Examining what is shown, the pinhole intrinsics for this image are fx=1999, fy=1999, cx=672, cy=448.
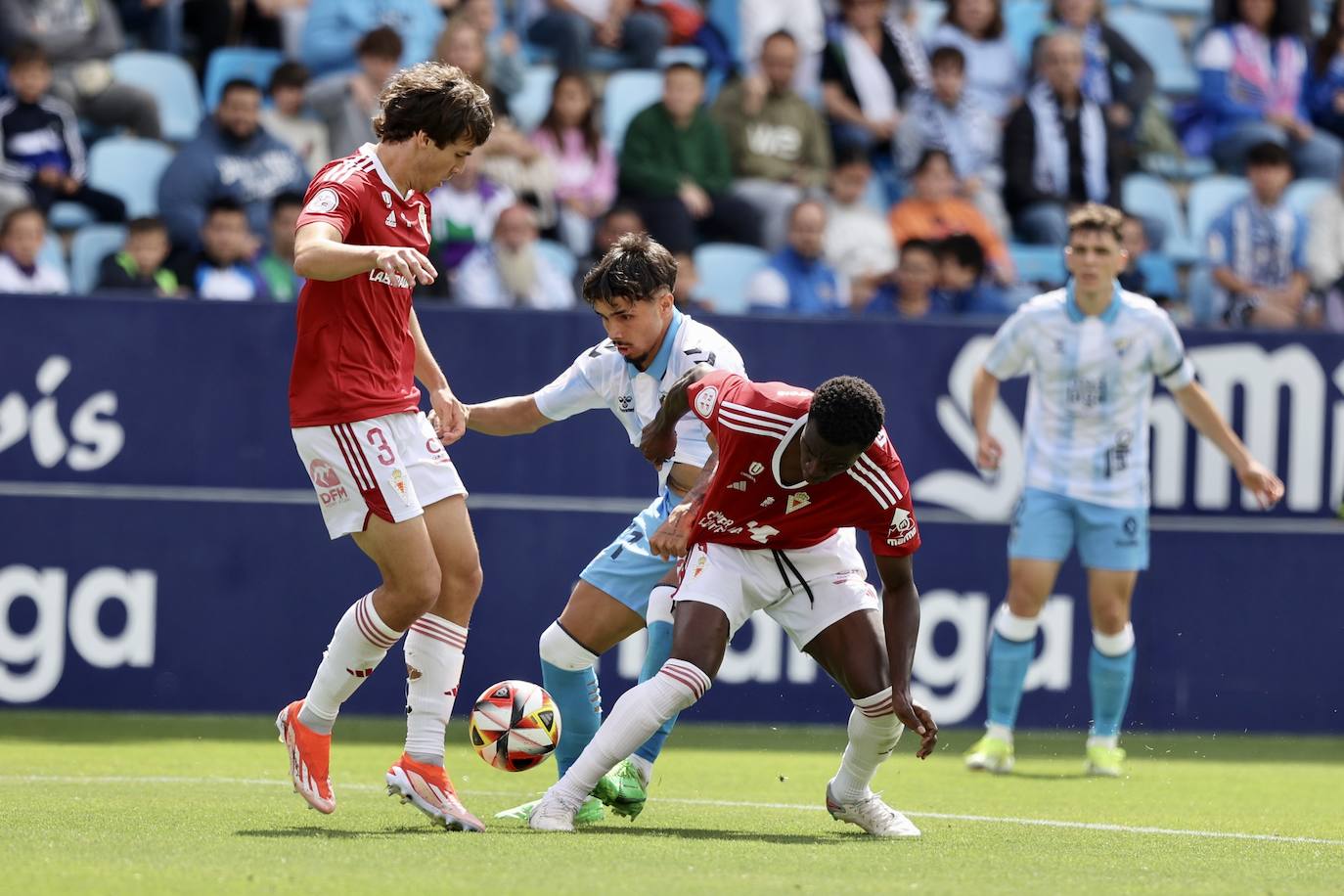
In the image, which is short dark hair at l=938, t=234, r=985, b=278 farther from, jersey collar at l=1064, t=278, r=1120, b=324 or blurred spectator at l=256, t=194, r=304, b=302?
blurred spectator at l=256, t=194, r=304, b=302

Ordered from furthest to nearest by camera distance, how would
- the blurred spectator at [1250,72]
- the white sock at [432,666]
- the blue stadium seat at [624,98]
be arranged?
the blurred spectator at [1250,72] → the blue stadium seat at [624,98] → the white sock at [432,666]

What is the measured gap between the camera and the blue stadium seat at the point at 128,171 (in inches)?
513

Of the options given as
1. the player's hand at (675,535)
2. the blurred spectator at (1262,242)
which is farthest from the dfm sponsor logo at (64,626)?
the blurred spectator at (1262,242)

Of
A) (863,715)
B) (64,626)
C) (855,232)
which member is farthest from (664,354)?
(855,232)

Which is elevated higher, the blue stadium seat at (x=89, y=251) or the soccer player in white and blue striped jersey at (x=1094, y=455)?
the blue stadium seat at (x=89, y=251)

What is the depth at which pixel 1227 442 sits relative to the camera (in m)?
9.64

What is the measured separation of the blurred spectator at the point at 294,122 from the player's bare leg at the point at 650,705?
7573mm

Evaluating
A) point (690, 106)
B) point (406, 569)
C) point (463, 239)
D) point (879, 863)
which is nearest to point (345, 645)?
point (406, 569)

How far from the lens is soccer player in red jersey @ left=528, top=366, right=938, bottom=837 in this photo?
6.28 metres

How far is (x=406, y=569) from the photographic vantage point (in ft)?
20.9

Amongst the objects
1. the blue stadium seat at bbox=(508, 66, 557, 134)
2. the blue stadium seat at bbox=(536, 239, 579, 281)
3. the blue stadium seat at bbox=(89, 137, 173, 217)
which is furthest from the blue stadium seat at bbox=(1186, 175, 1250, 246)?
the blue stadium seat at bbox=(89, 137, 173, 217)

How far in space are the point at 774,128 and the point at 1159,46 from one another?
464cm

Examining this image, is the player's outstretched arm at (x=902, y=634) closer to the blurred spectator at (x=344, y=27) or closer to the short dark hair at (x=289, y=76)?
the short dark hair at (x=289, y=76)

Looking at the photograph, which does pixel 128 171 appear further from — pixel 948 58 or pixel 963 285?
pixel 948 58
